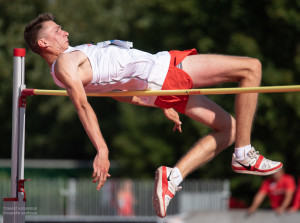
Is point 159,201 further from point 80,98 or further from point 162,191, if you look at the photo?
point 80,98

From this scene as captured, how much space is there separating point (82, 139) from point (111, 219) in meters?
17.5

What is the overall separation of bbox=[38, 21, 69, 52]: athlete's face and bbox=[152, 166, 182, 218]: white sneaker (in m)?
1.24

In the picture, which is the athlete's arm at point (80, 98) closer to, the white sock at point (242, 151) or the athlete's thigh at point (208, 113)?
the athlete's thigh at point (208, 113)

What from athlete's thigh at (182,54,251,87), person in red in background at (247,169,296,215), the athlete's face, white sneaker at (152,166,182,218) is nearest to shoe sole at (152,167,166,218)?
white sneaker at (152,166,182,218)

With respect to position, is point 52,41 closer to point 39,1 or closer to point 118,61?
point 118,61

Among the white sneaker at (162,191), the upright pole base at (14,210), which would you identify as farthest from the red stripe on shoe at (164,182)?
the upright pole base at (14,210)

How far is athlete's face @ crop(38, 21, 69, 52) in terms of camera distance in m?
5.20

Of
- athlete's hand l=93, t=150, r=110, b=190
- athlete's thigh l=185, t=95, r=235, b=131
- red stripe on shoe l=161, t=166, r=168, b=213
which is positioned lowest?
red stripe on shoe l=161, t=166, r=168, b=213

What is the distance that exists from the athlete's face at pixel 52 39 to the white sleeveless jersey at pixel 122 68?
0.07 m

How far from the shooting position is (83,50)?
5.08 meters

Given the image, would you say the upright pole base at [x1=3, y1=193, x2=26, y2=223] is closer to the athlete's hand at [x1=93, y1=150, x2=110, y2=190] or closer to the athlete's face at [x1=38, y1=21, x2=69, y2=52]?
the athlete's hand at [x1=93, y1=150, x2=110, y2=190]

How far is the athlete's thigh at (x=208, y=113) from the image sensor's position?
5.50 metres

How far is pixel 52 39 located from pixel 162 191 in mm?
1434

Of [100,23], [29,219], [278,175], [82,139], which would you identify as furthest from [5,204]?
[82,139]
